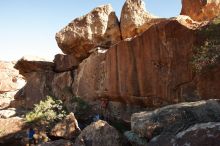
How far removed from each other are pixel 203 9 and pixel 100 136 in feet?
33.5

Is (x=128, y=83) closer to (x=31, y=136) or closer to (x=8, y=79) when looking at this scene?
(x=31, y=136)

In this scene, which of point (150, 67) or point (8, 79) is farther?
point (8, 79)

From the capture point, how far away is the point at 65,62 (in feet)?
84.7

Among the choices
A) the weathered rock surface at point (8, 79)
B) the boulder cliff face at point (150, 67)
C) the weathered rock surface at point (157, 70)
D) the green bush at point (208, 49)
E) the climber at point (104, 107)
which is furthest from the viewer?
the weathered rock surface at point (8, 79)

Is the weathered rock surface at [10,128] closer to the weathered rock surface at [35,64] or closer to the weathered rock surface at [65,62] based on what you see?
the weathered rock surface at [65,62]

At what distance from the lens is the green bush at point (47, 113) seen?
20219 mm

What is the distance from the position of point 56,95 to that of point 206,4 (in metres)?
12.8

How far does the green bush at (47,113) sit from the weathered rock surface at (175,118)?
870 cm

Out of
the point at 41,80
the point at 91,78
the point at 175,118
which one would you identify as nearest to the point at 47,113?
the point at 91,78

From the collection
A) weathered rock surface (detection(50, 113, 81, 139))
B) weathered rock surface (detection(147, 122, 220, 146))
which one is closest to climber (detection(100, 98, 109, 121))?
weathered rock surface (detection(50, 113, 81, 139))

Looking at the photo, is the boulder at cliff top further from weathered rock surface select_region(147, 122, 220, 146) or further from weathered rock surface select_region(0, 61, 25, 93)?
weathered rock surface select_region(0, 61, 25, 93)

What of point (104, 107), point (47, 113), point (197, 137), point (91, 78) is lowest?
point (197, 137)

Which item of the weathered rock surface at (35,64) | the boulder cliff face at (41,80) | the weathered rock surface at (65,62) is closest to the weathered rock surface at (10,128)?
the boulder cliff face at (41,80)

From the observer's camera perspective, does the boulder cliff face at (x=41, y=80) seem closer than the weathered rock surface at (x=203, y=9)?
No
